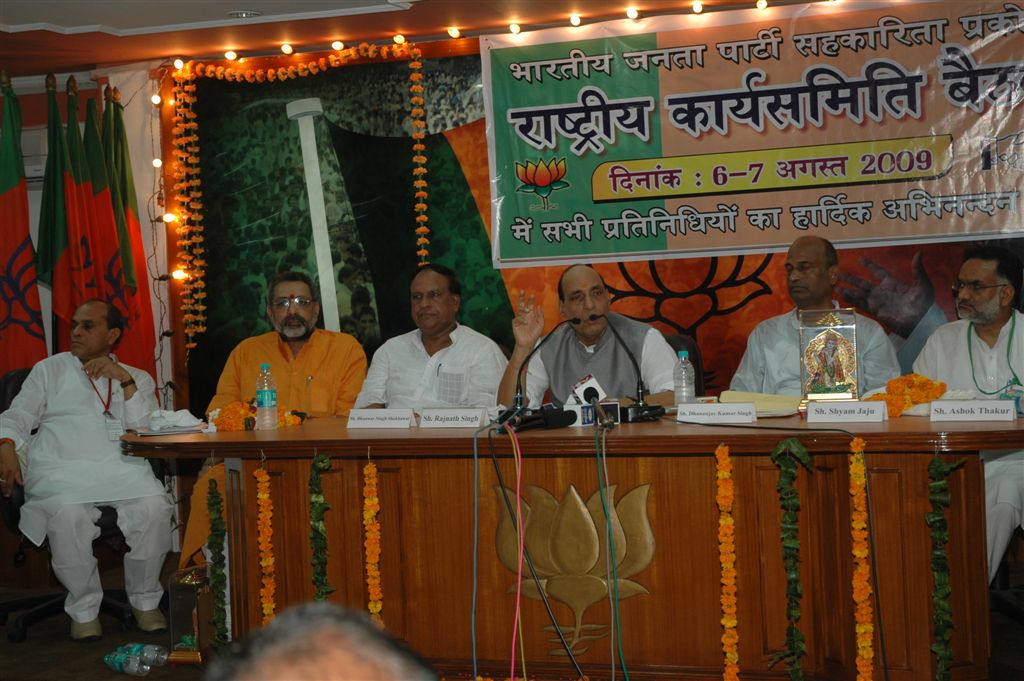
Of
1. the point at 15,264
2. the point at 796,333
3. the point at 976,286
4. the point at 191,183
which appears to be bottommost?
the point at 796,333

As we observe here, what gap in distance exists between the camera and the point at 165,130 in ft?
22.1

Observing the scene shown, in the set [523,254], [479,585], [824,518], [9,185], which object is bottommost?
[479,585]

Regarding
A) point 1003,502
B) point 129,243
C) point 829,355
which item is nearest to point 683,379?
point 829,355

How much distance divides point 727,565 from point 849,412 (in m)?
0.66

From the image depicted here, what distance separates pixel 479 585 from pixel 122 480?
87.3 inches

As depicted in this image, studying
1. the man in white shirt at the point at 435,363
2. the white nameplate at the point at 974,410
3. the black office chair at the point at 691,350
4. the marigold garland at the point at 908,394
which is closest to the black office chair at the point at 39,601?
the man in white shirt at the point at 435,363

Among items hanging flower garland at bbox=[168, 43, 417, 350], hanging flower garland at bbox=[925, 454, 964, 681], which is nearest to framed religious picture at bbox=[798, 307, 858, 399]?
hanging flower garland at bbox=[925, 454, 964, 681]

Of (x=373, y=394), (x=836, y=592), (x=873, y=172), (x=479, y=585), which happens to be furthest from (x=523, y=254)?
(x=836, y=592)

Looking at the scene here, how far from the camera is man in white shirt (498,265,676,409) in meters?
4.93

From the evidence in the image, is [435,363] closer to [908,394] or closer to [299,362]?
[299,362]

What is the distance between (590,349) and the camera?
5.05 metres

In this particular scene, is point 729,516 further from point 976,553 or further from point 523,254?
point 523,254

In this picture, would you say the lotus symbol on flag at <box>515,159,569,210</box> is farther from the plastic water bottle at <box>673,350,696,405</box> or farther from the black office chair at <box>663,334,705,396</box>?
the plastic water bottle at <box>673,350,696,405</box>

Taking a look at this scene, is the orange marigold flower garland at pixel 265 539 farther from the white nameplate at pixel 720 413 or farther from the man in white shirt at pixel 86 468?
the white nameplate at pixel 720 413
